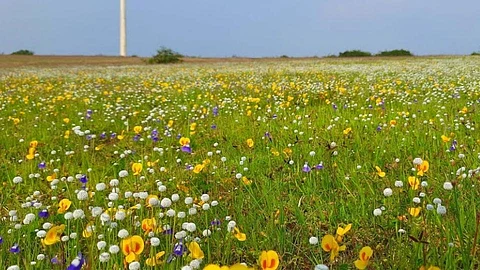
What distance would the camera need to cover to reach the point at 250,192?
125 inches

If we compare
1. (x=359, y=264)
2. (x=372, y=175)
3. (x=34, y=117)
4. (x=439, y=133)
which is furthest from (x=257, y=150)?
(x=34, y=117)

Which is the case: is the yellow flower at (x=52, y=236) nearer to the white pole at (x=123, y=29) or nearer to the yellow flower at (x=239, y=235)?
the yellow flower at (x=239, y=235)

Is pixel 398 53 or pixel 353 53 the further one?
pixel 353 53

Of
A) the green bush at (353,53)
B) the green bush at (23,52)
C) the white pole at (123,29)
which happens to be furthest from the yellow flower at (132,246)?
the green bush at (23,52)

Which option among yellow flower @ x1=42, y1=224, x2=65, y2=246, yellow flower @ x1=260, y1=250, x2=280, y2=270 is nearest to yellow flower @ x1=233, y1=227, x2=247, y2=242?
yellow flower @ x1=260, y1=250, x2=280, y2=270

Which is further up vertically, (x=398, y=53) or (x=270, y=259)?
(x=398, y=53)

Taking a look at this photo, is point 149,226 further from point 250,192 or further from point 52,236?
point 250,192

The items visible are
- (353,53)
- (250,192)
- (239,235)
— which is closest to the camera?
(239,235)

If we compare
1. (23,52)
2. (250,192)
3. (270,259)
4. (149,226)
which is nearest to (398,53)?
(23,52)

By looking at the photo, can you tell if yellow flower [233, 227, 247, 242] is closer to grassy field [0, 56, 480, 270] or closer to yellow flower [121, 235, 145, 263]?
grassy field [0, 56, 480, 270]

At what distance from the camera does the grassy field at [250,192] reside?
6.98 feet

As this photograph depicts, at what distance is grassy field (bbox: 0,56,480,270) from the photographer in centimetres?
213

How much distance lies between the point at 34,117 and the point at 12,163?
283 centimetres

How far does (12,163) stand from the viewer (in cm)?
470
